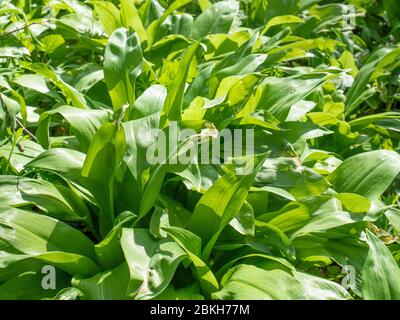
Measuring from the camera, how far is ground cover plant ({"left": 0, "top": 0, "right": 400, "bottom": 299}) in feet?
7.35

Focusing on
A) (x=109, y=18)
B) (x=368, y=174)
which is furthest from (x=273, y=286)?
(x=109, y=18)

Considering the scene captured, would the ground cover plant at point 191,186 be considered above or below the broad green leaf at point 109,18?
below

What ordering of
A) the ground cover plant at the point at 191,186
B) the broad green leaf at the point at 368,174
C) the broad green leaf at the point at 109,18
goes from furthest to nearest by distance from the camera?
the broad green leaf at the point at 109,18 → the broad green leaf at the point at 368,174 → the ground cover plant at the point at 191,186

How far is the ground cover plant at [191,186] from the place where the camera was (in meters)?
2.24

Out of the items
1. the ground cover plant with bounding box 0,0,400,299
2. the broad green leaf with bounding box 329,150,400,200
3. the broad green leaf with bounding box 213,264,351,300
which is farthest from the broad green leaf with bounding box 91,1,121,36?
the broad green leaf with bounding box 213,264,351,300

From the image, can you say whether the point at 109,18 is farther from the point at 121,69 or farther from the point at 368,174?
the point at 368,174

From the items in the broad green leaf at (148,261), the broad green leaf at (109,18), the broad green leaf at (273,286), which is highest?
the broad green leaf at (109,18)

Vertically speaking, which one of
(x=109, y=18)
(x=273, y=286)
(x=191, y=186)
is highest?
(x=109, y=18)

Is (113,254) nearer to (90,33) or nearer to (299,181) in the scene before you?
(299,181)

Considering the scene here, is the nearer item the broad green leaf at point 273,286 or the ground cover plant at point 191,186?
the broad green leaf at point 273,286

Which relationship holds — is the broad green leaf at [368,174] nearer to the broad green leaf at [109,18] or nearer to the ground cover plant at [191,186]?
the ground cover plant at [191,186]

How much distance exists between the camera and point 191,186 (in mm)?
2402

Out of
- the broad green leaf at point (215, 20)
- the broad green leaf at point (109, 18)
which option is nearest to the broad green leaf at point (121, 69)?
the broad green leaf at point (109, 18)

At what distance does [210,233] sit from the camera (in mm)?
2377
